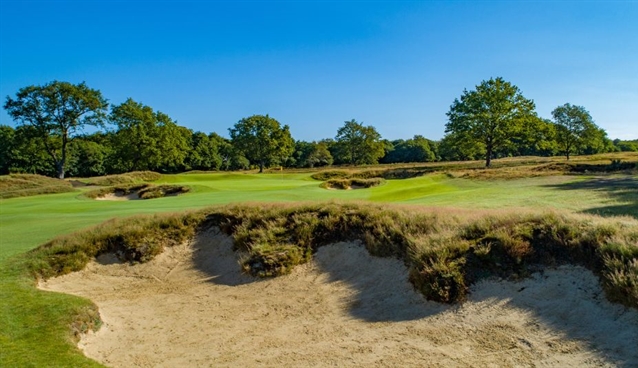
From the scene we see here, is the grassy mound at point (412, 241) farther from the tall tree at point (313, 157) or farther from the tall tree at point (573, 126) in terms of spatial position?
the tall tree at point (313, 157)

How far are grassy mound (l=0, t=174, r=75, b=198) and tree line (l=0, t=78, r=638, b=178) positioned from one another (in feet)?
45.7

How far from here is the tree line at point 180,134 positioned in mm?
53656

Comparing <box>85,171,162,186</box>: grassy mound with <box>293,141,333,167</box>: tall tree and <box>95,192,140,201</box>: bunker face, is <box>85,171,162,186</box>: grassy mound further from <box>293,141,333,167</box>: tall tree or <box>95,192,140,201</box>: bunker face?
<box>293,141,333,167</box>: tall tree

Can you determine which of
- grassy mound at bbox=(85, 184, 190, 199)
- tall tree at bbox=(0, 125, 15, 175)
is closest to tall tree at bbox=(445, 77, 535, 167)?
grassy mound at bbox=(85, 184, 190, 199)

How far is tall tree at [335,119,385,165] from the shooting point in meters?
94.1

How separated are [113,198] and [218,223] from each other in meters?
26.1

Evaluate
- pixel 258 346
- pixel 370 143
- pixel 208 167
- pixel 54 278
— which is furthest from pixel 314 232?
pixel 208 167

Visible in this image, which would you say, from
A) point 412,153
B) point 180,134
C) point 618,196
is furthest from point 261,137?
point 618,196

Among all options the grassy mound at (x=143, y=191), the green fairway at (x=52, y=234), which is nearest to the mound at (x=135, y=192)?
the grassy mound at (x=143, y=191)

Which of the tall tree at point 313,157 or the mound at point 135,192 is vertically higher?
the tall tree at point 313,157

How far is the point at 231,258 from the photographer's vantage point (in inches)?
498

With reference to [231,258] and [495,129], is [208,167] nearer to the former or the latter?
[495,129]

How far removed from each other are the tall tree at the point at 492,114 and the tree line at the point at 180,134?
121mm

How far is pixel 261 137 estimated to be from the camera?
7606 centimetres
